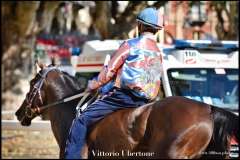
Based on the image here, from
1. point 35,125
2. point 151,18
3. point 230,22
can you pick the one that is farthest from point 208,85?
point 230,22

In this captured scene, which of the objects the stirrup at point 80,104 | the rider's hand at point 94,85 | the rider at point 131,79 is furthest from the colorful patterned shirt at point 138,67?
the stirrup at point 80,104

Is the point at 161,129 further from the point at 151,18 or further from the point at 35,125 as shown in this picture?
the point at 35,125

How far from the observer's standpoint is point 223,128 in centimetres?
606

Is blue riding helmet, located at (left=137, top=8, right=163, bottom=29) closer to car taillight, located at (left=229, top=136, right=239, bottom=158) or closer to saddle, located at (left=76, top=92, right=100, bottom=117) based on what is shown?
saddle, located at (left=76, top=92, right=100, bottom=117)

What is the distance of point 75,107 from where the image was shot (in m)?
7.50

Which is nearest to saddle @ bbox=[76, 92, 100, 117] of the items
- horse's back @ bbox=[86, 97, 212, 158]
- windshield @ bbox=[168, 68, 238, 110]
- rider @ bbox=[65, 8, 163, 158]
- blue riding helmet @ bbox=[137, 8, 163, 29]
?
rider @ bbox=[65, 8, 163, 158]

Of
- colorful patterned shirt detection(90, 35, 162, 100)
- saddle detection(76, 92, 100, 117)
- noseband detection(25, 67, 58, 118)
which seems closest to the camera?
colorful patterned shirt detection(90, 35, 162, 100)

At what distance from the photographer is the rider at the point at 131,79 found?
6504 millimetres

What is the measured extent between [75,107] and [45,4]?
13.1 meters

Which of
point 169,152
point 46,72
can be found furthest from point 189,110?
point 46,72

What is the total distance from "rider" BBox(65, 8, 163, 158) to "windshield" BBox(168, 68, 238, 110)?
462 cm

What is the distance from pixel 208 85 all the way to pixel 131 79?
524 cm

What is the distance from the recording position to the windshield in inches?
448

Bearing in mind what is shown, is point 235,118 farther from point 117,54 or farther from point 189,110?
→ point 117,54
